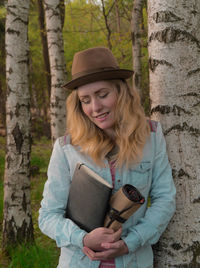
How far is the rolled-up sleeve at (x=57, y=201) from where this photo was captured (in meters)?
1.76

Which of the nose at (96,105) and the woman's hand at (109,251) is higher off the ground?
the nose at (96,105)

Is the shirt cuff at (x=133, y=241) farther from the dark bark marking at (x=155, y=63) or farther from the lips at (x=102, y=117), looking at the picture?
the dark bark marking at (x=155, y=63)

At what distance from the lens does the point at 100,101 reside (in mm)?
1838

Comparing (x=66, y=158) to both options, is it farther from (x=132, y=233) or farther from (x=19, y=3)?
(x=19, y=3)

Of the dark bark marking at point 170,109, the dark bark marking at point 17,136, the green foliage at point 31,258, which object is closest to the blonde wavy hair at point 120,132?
the dark bark marking at point 170,109

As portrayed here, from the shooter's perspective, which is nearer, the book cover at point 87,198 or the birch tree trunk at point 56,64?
the book cover at point 87,198

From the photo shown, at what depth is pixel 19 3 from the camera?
3.72 meters

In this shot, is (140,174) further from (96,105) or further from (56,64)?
(56,64)

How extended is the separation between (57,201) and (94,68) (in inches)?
35.8

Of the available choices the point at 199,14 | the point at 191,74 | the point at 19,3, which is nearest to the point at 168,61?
the point at 191,74

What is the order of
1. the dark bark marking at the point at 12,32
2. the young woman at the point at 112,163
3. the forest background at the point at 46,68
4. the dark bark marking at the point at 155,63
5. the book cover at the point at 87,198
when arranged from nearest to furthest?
1. the book cover at the point at 87,198
2. the young woman at the point at 112,163
3. the dark bark marking at the point at 155,63
4. the forest background at the point at 46,68
5. the dark bark marking at the point at 12,32

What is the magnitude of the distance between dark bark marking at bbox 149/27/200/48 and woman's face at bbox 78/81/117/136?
45 cm

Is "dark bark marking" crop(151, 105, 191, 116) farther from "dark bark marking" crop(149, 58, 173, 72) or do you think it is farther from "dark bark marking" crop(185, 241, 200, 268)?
"dark bark marking" crop(185, 241, 200, 268)

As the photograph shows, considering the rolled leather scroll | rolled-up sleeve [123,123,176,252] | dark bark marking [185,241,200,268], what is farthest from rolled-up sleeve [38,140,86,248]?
dark bark marking [185,241,200,268]
